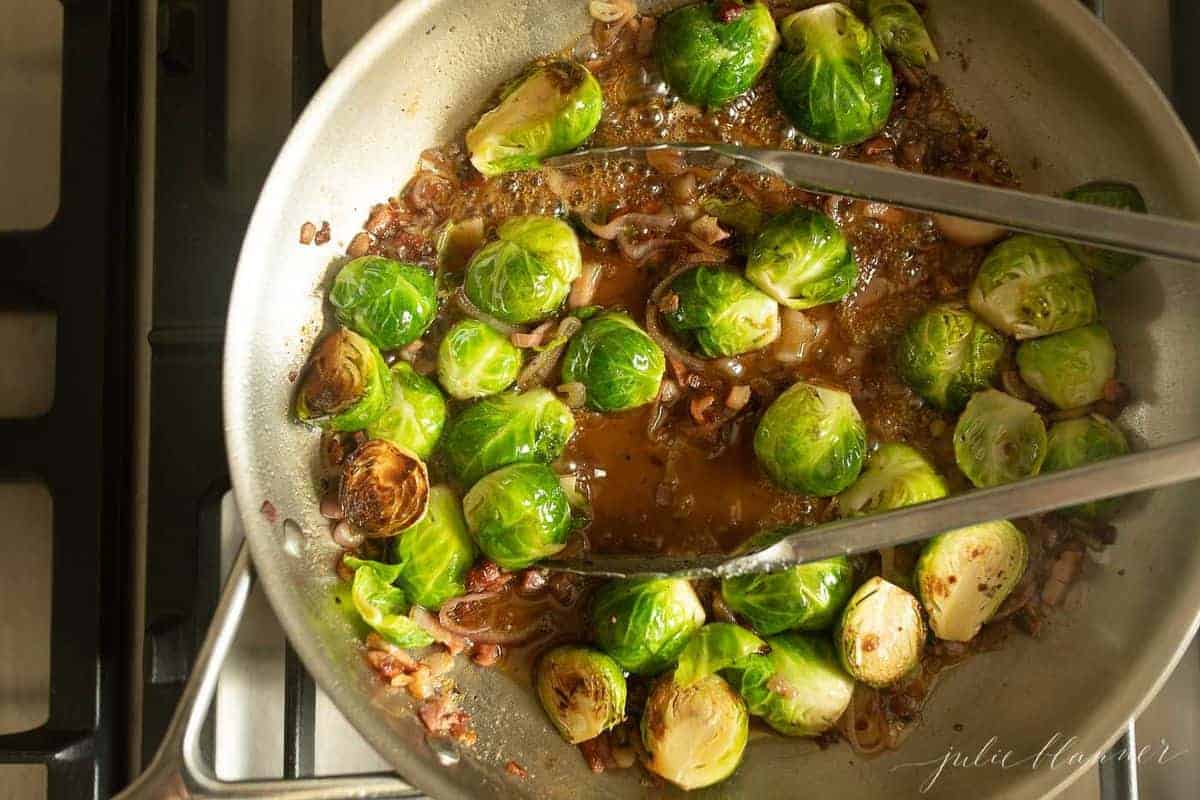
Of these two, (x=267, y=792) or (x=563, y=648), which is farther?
(x=563, y=648)

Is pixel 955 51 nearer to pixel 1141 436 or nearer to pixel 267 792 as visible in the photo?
pixel 1141 436

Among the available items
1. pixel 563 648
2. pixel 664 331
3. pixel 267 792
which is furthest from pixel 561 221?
pixel 267 792

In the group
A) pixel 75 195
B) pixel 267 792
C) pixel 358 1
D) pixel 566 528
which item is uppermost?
pixel 358 1

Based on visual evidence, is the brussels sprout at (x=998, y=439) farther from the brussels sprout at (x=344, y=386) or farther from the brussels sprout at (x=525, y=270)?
the brussels sprout at (x=344, y=386)

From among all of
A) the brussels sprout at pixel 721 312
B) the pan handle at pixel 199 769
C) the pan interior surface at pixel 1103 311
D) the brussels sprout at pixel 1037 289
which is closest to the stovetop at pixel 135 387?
the pan interior surface at pixel 1103 311

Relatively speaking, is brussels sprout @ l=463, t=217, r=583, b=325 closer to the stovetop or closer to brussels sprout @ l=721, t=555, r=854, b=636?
the stovetop

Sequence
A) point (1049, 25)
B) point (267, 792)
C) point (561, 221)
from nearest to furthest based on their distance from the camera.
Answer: point (267, 792) < point (1049, 25) < point (561, 221)
